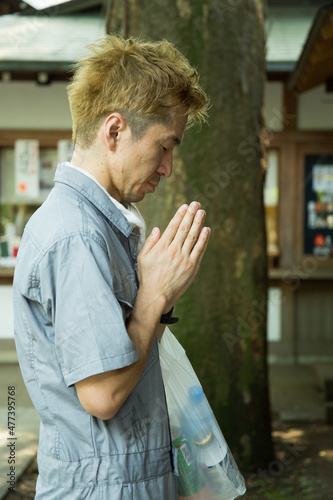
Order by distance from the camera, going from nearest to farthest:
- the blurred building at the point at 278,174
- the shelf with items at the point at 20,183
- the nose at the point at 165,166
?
the nose at the point at 165,166
the blurred building at the point at 278,174
the shelf with items at the point at 20,183

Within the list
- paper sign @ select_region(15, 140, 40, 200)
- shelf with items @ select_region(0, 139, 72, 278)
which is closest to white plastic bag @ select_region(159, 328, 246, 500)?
shelf with items @ select_region(0, 139, 72, 278)

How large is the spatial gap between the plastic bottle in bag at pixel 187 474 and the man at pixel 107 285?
0.09 meters

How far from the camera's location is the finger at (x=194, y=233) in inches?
63.2

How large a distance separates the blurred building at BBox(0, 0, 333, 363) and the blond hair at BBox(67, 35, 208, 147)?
6.60 metres

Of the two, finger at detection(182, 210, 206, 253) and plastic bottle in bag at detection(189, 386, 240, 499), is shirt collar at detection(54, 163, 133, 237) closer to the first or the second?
finger at detection(182, 210, 206, 253)

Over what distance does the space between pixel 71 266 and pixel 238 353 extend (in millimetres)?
3231

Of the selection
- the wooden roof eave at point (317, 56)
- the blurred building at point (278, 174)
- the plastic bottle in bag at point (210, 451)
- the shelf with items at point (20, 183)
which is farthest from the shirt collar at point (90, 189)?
the shelf with items at point (20, 183)

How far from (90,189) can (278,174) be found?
23.2 ft

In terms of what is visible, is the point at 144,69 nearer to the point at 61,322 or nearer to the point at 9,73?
the point at 61,322

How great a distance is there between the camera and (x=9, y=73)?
803cm

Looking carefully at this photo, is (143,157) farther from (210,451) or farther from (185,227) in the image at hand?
(210,451)

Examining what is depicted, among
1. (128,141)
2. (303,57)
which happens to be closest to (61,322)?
(128,141)

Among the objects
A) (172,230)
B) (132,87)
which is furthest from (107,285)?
(132,87)

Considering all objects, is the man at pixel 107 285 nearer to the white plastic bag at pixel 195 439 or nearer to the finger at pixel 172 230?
the finger at pixel 172 230
